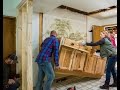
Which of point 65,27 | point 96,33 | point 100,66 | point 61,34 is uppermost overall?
point 65,27

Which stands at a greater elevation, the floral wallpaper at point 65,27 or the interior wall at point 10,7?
the interior wall at point 10,7

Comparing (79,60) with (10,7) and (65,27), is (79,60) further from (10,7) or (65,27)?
(10,7)

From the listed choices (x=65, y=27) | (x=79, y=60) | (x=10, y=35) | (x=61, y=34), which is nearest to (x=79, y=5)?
(x=65, y=27)

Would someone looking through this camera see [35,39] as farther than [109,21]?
No

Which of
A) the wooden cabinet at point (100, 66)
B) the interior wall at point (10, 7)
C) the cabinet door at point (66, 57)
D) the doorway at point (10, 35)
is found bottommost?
the wooden cabinet at point (100, 66)

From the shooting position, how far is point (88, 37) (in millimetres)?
5727

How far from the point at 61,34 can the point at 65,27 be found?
278mm

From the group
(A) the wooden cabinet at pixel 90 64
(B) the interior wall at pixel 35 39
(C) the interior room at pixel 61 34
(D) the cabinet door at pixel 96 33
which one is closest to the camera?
(C) the interior room at pixel 61 34

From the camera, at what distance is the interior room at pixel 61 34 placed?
3.11 metres

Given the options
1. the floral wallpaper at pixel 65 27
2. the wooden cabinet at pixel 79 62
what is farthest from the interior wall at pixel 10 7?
the wooden cabinet at pixel 79 62

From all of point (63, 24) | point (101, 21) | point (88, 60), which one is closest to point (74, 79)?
point (88, 60)

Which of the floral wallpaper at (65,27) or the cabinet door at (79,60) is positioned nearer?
the cabinet door at (79,60)

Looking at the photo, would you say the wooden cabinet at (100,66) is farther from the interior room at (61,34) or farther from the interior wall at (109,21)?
the interior wall at (109,21)

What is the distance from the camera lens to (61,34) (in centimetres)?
468
